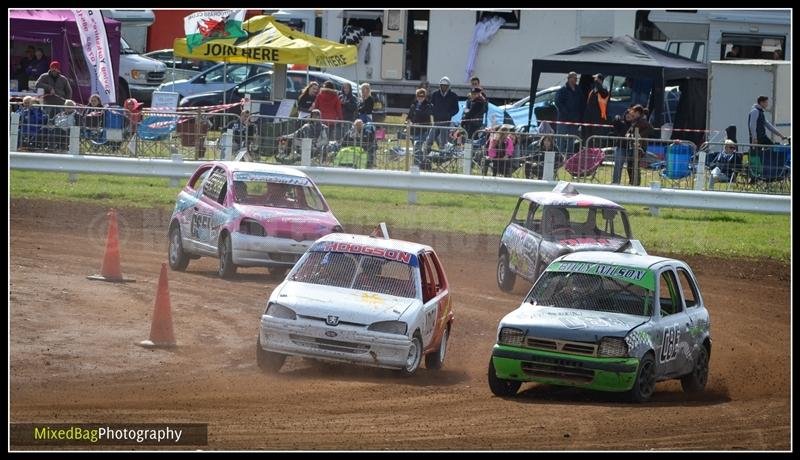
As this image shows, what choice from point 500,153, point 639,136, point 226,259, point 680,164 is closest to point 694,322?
point 226,259

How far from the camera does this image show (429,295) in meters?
12.4

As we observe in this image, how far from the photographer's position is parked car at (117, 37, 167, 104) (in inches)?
1246

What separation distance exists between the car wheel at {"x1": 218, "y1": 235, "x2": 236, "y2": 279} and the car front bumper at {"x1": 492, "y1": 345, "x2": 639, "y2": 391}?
604cm

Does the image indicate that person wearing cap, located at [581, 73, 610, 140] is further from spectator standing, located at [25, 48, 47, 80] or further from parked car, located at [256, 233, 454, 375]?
parked car, located at [256, 233, 454, 375]

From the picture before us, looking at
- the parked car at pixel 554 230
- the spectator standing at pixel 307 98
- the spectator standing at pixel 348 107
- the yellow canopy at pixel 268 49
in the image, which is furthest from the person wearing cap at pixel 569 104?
the parked car at pixel 554 230

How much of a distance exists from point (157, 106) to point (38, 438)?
18939 mm

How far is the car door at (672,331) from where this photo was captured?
11.4 metres

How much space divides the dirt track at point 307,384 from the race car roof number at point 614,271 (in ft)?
3.58

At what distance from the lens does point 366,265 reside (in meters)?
12.5

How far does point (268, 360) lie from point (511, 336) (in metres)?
2.25

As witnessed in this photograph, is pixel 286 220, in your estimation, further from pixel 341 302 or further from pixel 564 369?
pixel 564 369

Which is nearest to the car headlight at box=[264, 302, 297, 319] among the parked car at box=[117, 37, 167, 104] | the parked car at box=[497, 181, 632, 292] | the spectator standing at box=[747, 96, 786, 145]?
the parked car at box=[497, 181, 632, 292]
